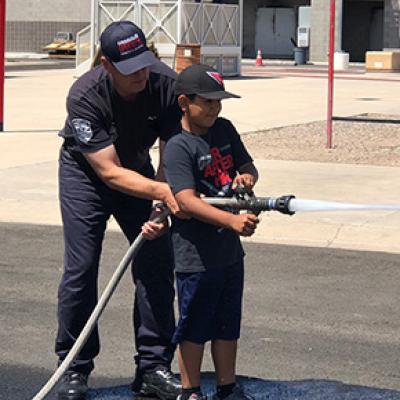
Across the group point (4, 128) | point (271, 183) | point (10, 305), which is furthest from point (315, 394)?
point (4, 128)

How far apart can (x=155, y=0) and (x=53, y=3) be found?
2679cm

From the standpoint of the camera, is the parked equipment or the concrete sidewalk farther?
the parked equipment

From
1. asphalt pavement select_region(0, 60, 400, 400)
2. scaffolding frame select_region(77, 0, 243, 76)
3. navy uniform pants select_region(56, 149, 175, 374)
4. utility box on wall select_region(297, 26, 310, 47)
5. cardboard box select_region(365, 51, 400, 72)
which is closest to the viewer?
navy uniform pants select_region(56, 149, 175, 374)

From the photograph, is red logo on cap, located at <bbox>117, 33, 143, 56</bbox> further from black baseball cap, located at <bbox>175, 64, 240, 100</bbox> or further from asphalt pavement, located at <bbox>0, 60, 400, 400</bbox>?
asphalt pavement, located at <bbox>0, 60, 400, 400</bbox>

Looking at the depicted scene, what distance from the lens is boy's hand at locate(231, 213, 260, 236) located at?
15.6 feet

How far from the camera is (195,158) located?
16.5 feet

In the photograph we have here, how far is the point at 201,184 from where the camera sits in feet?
16.6

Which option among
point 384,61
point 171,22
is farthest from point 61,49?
point 171,22

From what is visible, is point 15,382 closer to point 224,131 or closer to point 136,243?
point 136,243

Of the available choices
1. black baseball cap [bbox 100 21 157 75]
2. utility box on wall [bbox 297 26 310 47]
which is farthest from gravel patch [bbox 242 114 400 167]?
utility box on wall [bbox 297 26 310 47]

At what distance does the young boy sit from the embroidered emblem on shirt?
0.47m

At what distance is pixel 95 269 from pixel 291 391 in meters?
1.19

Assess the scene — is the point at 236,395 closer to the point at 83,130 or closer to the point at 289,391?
the point at 289,391

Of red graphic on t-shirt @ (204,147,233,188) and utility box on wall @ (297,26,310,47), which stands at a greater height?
utility box on wall @ (297,26,310,47)
